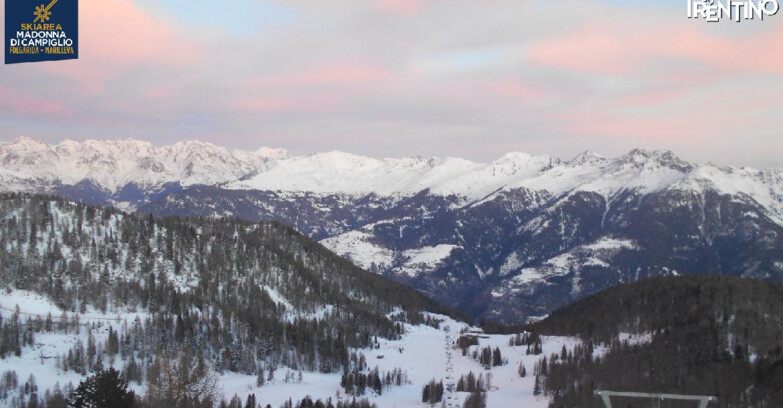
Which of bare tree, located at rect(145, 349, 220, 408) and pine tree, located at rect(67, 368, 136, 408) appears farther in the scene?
bare tree, located at rect(145, 349, 220, 408)

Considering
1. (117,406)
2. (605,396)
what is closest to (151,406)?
(117,406)

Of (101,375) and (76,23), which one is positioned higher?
(76,23)

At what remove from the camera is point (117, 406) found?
5246 inches

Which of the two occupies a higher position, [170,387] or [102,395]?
[170,387]

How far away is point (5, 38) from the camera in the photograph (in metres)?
155

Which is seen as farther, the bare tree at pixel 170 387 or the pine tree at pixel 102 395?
the bare tree at pixel 170 387

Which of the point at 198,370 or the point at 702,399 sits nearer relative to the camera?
the point at 702,399

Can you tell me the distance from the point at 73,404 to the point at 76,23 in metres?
84.8

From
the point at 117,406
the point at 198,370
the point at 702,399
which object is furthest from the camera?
the point at 198,370

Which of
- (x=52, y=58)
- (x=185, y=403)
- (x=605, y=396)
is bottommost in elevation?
(x=185, y=403)

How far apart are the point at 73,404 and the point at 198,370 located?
1041 inches

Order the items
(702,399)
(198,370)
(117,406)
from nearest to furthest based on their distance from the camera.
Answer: (702,399), (117,406), (198,370)

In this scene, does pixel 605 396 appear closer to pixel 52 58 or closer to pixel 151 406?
pixel 151 406

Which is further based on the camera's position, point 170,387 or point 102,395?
point 170,387
